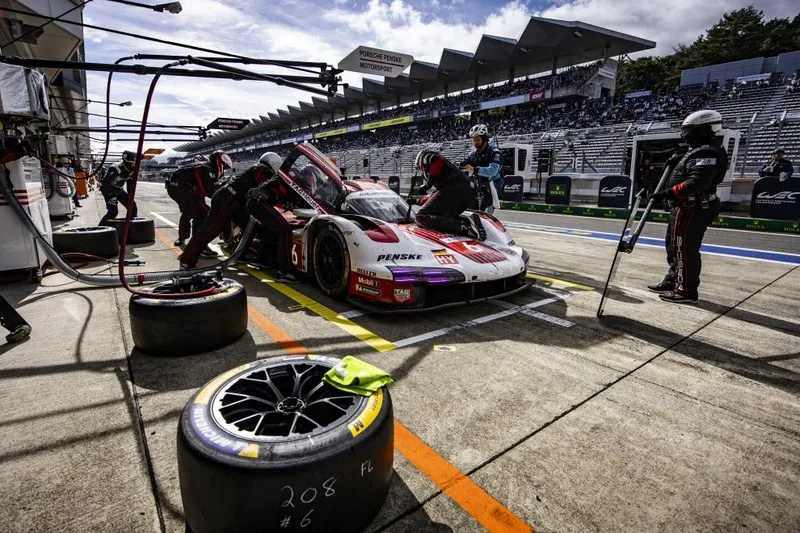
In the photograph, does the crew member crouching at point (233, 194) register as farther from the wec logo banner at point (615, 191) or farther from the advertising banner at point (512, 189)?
the advertising banner at point (512, 189)

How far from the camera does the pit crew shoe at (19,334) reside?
328 centimetres

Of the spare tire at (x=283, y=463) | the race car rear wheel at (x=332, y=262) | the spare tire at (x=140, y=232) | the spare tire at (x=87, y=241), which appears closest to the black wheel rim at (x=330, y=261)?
the race car rear wheel at (x=332, y=262)

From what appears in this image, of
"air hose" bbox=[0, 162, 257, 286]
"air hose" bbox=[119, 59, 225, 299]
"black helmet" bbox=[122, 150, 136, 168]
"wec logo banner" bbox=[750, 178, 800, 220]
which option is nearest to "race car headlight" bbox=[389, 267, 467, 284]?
"air hose" bbox=[119, 59, 225, 299]

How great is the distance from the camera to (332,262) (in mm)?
4402

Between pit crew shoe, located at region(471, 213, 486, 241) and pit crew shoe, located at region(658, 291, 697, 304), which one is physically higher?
pit crew shoe, located at region(471, 213, 486, 241)

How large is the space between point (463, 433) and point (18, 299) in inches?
197

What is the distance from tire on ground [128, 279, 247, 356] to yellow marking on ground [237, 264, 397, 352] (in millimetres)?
958

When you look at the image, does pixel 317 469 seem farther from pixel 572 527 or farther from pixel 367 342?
pixel 367 342

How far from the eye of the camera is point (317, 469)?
1.30 metres

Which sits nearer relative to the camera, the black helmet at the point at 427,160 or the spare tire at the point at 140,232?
the black helmet at the point at 427,160

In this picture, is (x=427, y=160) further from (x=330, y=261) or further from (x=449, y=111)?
(x=449, y=111)

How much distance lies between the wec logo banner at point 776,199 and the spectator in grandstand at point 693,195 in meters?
8.76

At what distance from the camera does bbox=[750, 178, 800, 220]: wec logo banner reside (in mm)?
10336

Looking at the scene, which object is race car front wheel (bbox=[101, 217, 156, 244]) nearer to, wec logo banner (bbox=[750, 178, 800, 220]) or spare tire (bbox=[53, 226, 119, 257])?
spare tire (bbox=[53, 226, 119, 257])
